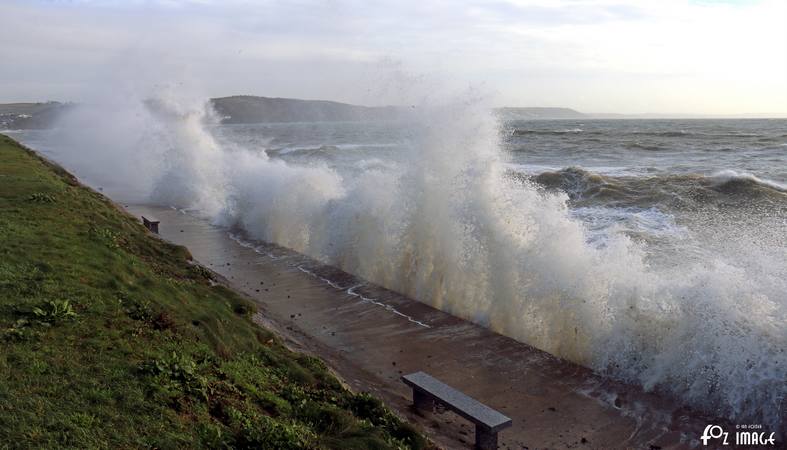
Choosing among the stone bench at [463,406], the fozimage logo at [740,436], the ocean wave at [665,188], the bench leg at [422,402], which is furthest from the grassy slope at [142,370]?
the ocean wave at [665,188]

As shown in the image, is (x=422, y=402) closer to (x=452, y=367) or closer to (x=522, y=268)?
(x=452, y=367)

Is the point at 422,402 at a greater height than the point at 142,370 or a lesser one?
lesser

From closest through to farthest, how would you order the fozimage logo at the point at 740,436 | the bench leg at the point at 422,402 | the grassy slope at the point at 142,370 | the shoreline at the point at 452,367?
1. the grassy slope at the point at 142,370
2. the fozimage logo at the point at 740,436
3. the shoreline at the point at 452,367
4. the bench leg at the point at 422,402

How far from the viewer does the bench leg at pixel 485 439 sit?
19.0 ft

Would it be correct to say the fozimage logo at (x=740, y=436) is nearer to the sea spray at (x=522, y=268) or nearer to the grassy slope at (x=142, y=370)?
the sea spray at (x=522, y=268)

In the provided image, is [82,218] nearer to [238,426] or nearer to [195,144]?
[238,426]

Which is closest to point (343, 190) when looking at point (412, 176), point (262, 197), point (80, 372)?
point (262, 197)

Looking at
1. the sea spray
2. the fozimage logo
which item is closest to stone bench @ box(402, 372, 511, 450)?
the fozimage logo

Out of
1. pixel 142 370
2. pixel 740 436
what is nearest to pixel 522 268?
pixel 740 436

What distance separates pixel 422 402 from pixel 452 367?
1.44 metres

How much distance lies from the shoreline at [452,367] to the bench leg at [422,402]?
0.12 m

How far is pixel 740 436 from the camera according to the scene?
21.1ft

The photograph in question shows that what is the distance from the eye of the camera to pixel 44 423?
3867mm

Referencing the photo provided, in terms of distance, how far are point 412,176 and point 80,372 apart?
9232mm
